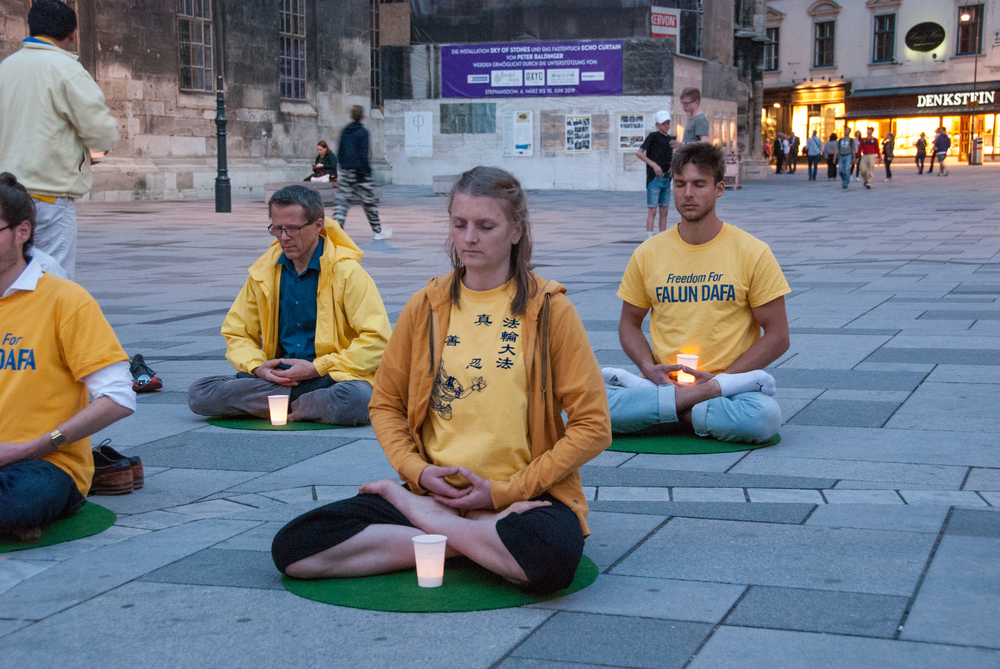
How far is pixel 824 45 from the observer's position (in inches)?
2360

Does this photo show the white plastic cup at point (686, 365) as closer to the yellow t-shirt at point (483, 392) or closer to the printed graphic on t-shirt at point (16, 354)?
the yellow t-shirt at point (483, 392)

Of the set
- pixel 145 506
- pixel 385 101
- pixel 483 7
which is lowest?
pixel 145 506

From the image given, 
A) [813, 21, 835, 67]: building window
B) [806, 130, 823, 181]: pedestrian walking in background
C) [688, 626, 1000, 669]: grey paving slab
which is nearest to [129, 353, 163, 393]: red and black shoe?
[688, 626, 1000, 669]: grey paving slab

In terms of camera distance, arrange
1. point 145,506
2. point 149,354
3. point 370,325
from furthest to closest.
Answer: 1. point 149,354
2. point 370,325
3. point 145,506

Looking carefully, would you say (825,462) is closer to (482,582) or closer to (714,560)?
(714,560)

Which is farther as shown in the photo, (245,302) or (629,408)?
(245,302)

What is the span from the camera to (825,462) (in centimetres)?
461

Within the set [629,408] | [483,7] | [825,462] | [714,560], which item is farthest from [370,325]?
[483,7]

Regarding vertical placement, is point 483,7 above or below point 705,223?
above

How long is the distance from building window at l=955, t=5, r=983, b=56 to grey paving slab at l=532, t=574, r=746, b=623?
5826 cm

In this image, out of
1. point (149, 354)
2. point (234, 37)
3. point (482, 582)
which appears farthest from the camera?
point (234, 37)

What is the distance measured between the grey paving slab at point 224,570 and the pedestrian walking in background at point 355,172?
12.1 m

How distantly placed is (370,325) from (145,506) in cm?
176

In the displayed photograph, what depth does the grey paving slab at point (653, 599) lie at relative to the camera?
3.00 m
